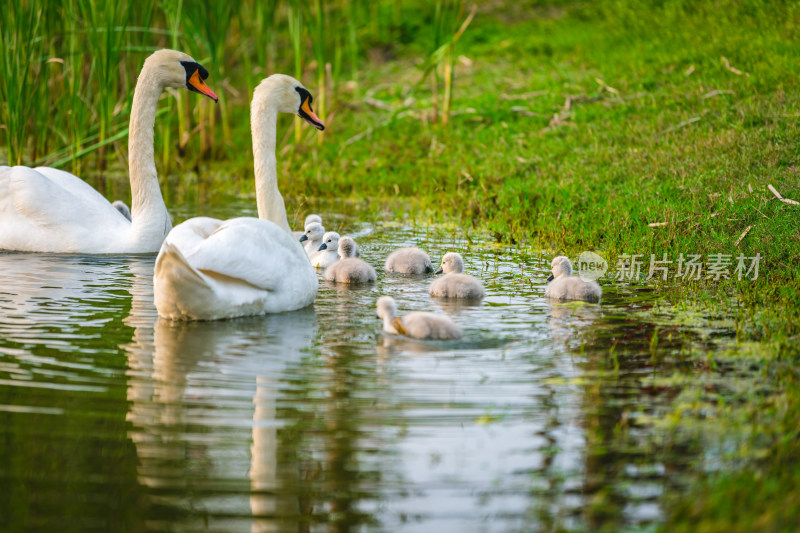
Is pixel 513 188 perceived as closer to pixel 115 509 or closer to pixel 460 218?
pixel 460 218

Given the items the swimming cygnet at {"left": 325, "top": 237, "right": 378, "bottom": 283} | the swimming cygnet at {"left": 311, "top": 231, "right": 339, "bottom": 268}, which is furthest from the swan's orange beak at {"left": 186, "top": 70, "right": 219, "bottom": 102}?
the swimming cygnet at {"left": 325, "top": 237, "right": 378, "bottom": 283}

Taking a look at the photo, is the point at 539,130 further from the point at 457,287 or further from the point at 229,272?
the point at 229,272

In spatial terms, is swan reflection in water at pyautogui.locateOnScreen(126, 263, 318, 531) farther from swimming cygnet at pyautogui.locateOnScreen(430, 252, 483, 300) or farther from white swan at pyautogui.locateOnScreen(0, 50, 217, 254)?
white swan at pyautogui.locateOnScreen(0, 50, 217, 254)

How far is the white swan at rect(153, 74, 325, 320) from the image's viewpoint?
19.6 feet

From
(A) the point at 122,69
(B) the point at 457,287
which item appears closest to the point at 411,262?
(B) the point at 457,287

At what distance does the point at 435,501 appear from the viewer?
3.70m

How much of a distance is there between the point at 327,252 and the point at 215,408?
409 centimetres

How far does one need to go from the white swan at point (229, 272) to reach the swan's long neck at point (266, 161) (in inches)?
45.5

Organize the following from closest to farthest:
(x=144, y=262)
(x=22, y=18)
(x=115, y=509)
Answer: (x=115, y=509) < (x=144, y=262) < (x=22, y=18)

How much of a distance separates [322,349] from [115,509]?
7.02ft

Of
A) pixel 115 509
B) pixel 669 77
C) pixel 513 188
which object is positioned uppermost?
pixel 669 77

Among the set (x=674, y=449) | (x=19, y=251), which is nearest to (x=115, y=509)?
(x=674, y=449)

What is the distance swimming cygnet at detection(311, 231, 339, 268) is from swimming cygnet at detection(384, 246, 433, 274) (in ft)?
2.00

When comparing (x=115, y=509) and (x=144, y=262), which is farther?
(x=144, y=262)
